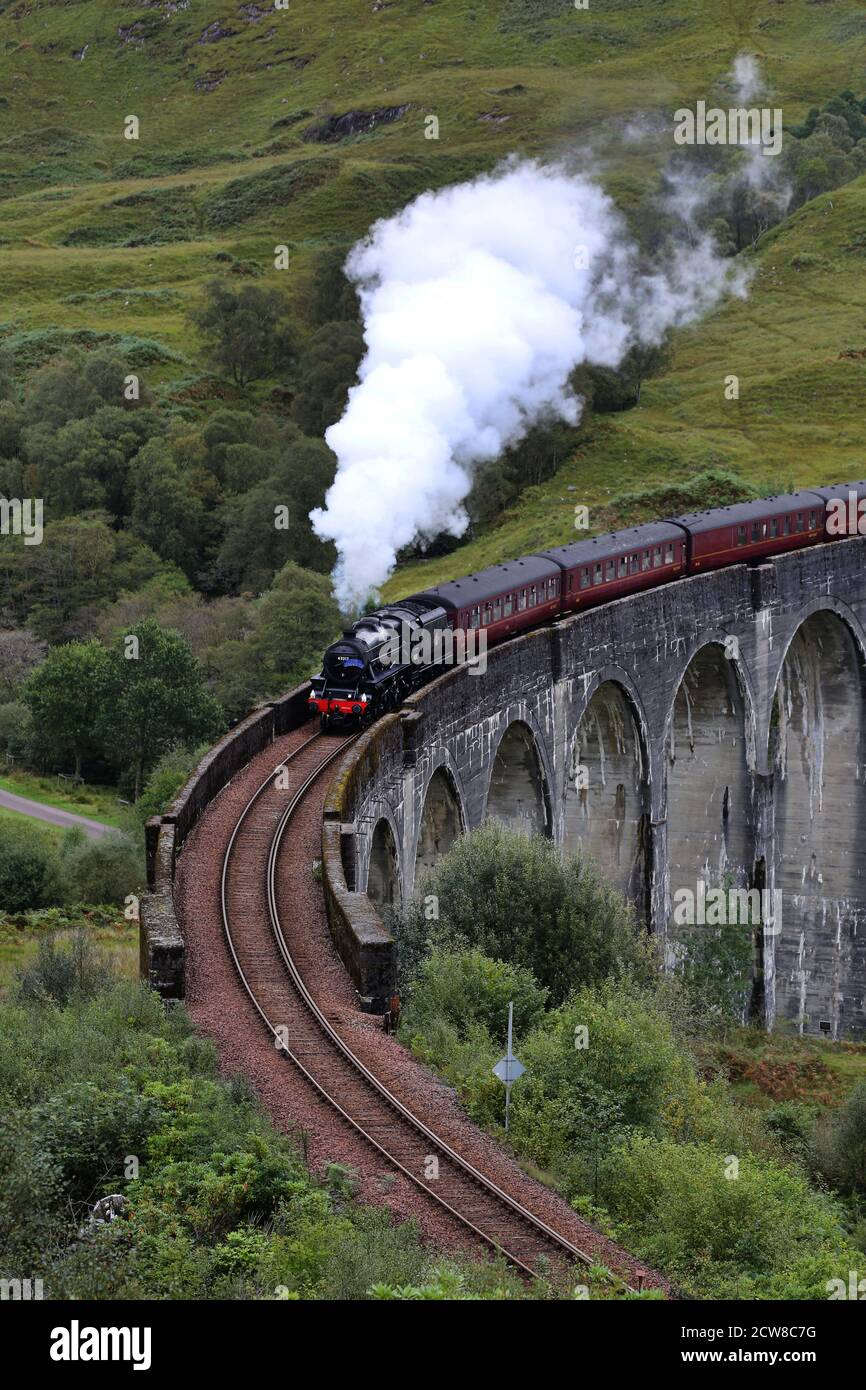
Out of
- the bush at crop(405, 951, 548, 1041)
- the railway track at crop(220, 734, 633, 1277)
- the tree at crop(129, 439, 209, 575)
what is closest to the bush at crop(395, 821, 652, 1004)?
the bush at crop(405, 951, 548, 1041)

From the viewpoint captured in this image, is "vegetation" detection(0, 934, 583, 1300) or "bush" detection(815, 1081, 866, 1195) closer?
"vegetation" detection(0, 934, 583, 1300)

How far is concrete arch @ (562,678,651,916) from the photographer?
4488cm

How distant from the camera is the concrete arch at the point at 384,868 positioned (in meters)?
31.2

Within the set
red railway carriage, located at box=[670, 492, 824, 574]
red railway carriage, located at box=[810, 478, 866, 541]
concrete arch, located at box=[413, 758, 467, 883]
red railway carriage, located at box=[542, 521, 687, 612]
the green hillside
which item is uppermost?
the green hillside

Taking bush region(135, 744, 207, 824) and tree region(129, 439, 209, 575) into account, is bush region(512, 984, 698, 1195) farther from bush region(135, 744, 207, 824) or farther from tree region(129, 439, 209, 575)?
tree region(129, 439, 209, 575)

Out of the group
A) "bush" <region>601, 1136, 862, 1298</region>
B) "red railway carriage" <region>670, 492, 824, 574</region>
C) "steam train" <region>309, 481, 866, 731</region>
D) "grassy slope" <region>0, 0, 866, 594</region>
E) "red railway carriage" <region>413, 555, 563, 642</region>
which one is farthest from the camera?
"grassy slope" <region>0, 0, 866, 594</region>

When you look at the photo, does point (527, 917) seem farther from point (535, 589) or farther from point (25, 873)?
point (25, 873)

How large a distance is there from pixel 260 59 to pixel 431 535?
141m

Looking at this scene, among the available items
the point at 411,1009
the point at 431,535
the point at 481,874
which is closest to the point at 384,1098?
the point at 411,1009

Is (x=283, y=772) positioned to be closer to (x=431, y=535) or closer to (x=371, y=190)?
(x=431, y=535)

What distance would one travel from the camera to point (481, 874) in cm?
2766

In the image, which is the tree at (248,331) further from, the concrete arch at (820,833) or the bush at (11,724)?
the concrete arch at (820,833)

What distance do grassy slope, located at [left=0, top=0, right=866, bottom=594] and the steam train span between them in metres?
19.9

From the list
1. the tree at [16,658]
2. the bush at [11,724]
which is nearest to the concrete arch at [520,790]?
the bush at [11,724]
